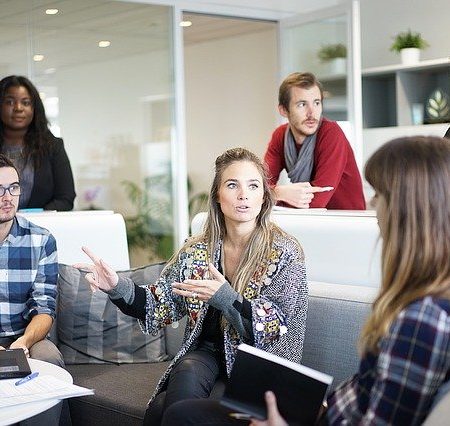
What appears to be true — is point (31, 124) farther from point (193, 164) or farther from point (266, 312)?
point (193, 164)

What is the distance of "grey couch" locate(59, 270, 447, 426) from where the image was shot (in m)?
2.63

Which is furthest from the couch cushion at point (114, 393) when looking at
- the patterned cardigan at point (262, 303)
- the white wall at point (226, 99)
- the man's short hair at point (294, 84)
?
the white wall at point (226, 99)

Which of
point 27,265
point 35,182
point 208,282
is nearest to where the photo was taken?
point 208,282

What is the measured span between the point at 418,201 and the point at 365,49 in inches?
223

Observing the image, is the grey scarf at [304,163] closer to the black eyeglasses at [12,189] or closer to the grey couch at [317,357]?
the grey couch at [317,357]

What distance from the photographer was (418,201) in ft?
5.05

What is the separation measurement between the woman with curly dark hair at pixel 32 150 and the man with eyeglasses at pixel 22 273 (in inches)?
48.9

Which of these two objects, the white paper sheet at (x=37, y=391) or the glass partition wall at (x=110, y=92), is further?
the glass partition wall at (x=110, y=92)

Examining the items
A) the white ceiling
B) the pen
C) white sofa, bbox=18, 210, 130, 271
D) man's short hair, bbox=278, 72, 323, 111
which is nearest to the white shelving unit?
the white ceiling

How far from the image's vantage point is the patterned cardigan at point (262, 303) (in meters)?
2.46

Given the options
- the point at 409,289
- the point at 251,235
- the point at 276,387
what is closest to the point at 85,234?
the point at 251,235

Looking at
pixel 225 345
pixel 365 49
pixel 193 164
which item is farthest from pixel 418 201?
pixel 193 164

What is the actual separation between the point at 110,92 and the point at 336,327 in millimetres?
3427

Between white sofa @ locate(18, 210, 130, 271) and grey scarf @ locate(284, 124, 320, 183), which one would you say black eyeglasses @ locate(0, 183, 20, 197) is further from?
grey scarf @ locate(284, 124, 320, 183)
